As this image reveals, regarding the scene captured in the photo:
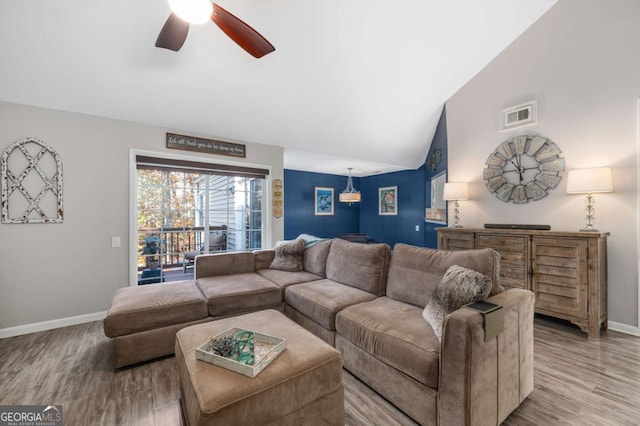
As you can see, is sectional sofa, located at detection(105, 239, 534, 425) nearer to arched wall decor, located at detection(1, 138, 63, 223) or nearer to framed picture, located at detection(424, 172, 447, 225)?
arched wall decor, located at detection(1, 138, 63, 223)

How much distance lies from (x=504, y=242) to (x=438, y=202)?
210 cm

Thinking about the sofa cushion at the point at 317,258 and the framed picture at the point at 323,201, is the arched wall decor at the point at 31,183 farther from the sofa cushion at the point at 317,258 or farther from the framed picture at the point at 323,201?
the framed picture at the point at 323,201

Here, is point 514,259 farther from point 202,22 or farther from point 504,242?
Result: point 202,22

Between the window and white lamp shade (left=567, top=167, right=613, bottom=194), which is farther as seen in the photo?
the window

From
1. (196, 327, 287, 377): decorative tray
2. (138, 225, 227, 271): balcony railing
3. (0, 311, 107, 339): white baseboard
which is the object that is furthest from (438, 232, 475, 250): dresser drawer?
(0, 311, 107, 339): white baseboard

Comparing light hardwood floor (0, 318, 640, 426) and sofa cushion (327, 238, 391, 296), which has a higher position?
sofa cushion (327, 238, 391, 296)

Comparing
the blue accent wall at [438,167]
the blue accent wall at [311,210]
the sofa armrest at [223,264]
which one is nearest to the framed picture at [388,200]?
the blue accent wall at [311,210]

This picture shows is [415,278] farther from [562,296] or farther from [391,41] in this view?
[391,41]

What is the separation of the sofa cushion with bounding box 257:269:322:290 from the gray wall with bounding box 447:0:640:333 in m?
2.80

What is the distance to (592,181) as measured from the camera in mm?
2762

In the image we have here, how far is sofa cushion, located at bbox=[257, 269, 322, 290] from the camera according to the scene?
3025mm

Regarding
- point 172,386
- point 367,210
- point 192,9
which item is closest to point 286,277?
point 172,386

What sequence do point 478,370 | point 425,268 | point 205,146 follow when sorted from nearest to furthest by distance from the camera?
point 478,370 → point 425,268 → point 205,146

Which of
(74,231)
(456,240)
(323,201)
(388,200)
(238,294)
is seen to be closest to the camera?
(238,294)
